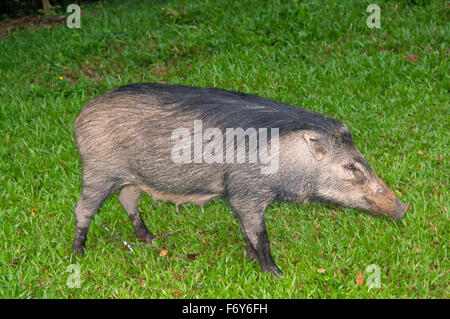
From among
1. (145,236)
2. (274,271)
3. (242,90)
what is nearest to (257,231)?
(274,271)

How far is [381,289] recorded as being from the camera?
355 centimetres

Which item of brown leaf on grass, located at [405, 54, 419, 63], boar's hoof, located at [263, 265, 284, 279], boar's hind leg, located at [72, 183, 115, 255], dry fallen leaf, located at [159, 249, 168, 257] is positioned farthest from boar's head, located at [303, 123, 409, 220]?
brown leaf on grass, located at [405, 54, 419, 63]

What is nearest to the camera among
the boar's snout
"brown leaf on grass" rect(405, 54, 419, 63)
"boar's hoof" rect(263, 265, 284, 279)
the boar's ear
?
the boar's ear

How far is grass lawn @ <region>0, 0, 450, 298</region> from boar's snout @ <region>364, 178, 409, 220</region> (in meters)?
0.40

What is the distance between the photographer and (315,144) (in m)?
3.46

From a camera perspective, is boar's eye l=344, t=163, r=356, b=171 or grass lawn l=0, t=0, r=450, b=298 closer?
boar's eye l=344, t=163, r=356, b=171

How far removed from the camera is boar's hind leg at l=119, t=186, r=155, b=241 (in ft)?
14.1

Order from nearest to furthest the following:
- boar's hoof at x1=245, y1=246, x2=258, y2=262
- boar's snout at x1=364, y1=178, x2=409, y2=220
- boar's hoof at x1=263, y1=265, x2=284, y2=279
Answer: boar's snout at x1=364, y1=178, x2=409, y2=220 → boar's hoof at x1=263, y1=265, x2=284, y2=279 → boar's hoof at x1=245, y1=246, x2=258, y2=262

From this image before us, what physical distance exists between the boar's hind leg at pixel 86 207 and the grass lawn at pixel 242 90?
123 mm

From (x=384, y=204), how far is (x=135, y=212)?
1.85 m

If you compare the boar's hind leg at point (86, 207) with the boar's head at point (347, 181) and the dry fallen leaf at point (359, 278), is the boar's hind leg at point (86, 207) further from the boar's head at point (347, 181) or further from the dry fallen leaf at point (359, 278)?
the dry fallen leaf at point (359, 278)

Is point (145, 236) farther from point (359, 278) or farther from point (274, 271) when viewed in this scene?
point (359, 278)

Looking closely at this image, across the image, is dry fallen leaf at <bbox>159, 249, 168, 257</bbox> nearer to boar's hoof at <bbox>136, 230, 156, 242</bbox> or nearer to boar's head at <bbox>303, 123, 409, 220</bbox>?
boar's hoof at <bbox>136, 230, 156, 242</bbox>

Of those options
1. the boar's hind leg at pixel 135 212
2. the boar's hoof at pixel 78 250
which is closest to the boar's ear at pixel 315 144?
the boar's hind leg at pixel 135 212
